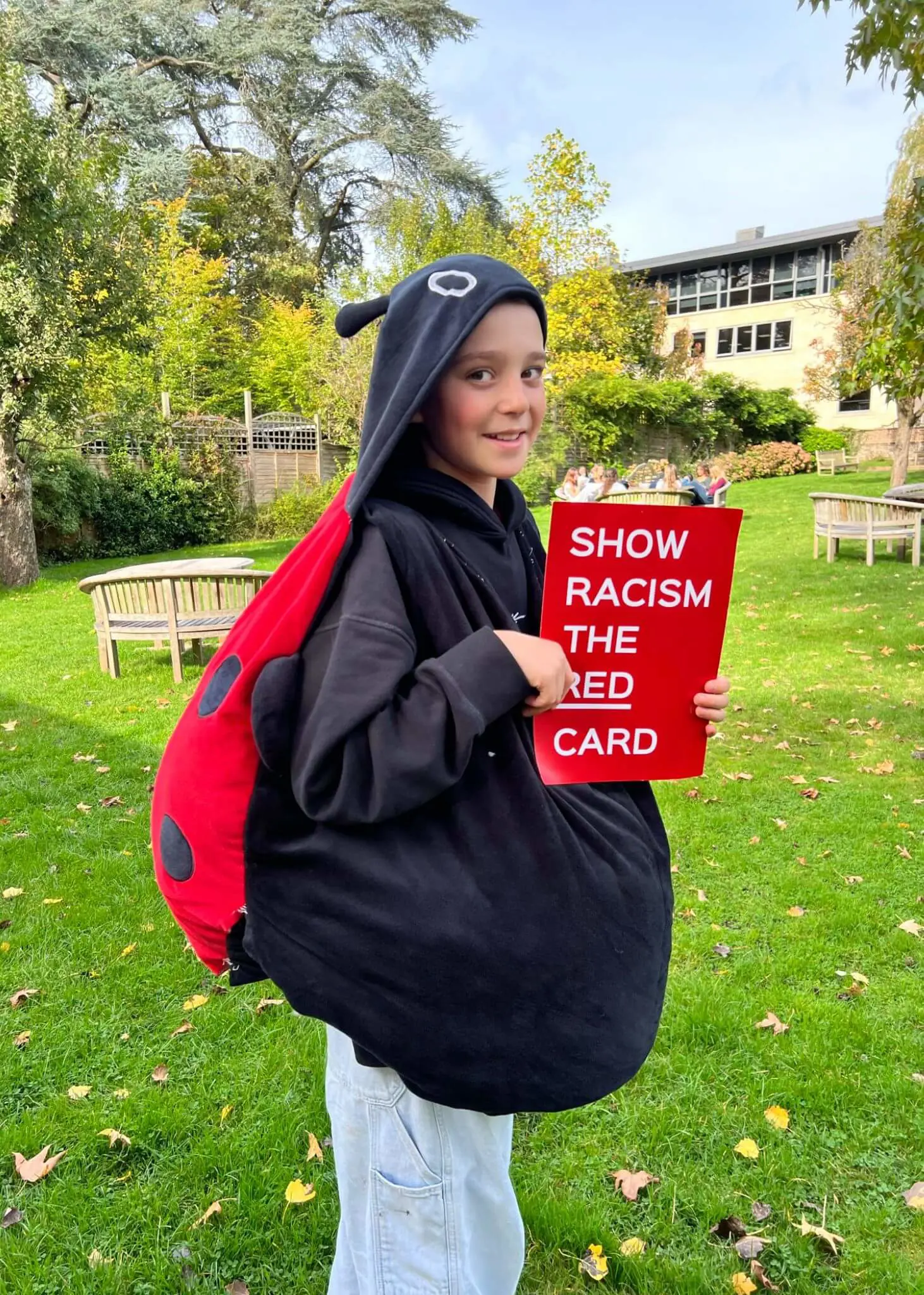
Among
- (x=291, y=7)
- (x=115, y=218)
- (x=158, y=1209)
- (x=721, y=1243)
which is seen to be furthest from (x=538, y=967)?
(x=291, y=7)

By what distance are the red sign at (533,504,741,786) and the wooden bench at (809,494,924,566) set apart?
12605mm

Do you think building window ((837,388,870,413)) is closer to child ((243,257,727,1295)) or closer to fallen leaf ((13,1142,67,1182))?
fallen leaf ((13,1142,67,1182))

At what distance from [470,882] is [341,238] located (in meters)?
38.3

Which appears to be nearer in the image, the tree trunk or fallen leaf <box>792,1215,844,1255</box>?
fallen leaf <box>792,1215,844,1255</box>

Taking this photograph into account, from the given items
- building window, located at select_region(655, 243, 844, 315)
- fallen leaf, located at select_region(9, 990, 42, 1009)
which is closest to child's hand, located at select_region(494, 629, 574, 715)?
fallen leaf, located at select_region(9, 990, 42, 1009)

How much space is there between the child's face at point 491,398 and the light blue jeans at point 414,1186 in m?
0.93

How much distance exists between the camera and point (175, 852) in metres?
1.38

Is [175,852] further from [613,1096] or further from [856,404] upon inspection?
[856,404]

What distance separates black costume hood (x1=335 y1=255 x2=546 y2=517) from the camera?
1.26 meters

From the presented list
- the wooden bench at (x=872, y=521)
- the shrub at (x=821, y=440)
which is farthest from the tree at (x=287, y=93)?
the wooden bench at (x=872, y=521)

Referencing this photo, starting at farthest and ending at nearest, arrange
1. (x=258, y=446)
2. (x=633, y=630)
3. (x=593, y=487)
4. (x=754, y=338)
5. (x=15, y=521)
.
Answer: (x=754, y=338) → (x=258, y=446) → (x=593, y=487) → (x=15, y=521) → (x=633, y=630)

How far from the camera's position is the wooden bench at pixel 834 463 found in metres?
29.8

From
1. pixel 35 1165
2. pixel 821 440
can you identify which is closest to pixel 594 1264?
pixel 35 1165

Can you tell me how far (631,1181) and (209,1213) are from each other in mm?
1176
